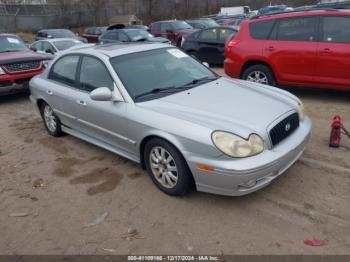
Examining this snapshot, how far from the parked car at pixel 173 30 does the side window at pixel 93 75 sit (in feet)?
42.4

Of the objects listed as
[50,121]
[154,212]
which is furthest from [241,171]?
[50,121]

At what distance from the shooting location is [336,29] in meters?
6.56

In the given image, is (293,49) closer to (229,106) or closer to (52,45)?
(229,106)

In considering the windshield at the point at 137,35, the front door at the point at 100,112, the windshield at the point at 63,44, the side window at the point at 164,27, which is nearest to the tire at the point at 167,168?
the front door at the point at 100,112

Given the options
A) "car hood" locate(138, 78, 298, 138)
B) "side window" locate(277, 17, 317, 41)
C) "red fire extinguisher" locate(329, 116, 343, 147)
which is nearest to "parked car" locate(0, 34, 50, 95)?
"car hood" locate(138, 78, 298, 138)

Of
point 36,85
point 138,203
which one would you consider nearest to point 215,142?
point 138,203

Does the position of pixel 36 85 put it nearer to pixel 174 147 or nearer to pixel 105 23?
pixel 174 147

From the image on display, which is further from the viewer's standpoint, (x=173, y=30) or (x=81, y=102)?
(x=173, y=30)

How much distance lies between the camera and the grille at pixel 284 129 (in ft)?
11.9

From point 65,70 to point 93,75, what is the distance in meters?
0.91

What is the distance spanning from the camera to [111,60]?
4.51 meters

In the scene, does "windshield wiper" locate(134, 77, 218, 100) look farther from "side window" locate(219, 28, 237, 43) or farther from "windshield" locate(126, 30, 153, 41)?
"windshield" locate(126, 30, 153, 41)

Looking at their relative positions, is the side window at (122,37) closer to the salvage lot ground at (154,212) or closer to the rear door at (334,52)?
the rear door at (334,52)

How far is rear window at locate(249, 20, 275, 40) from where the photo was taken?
733 centimetres
